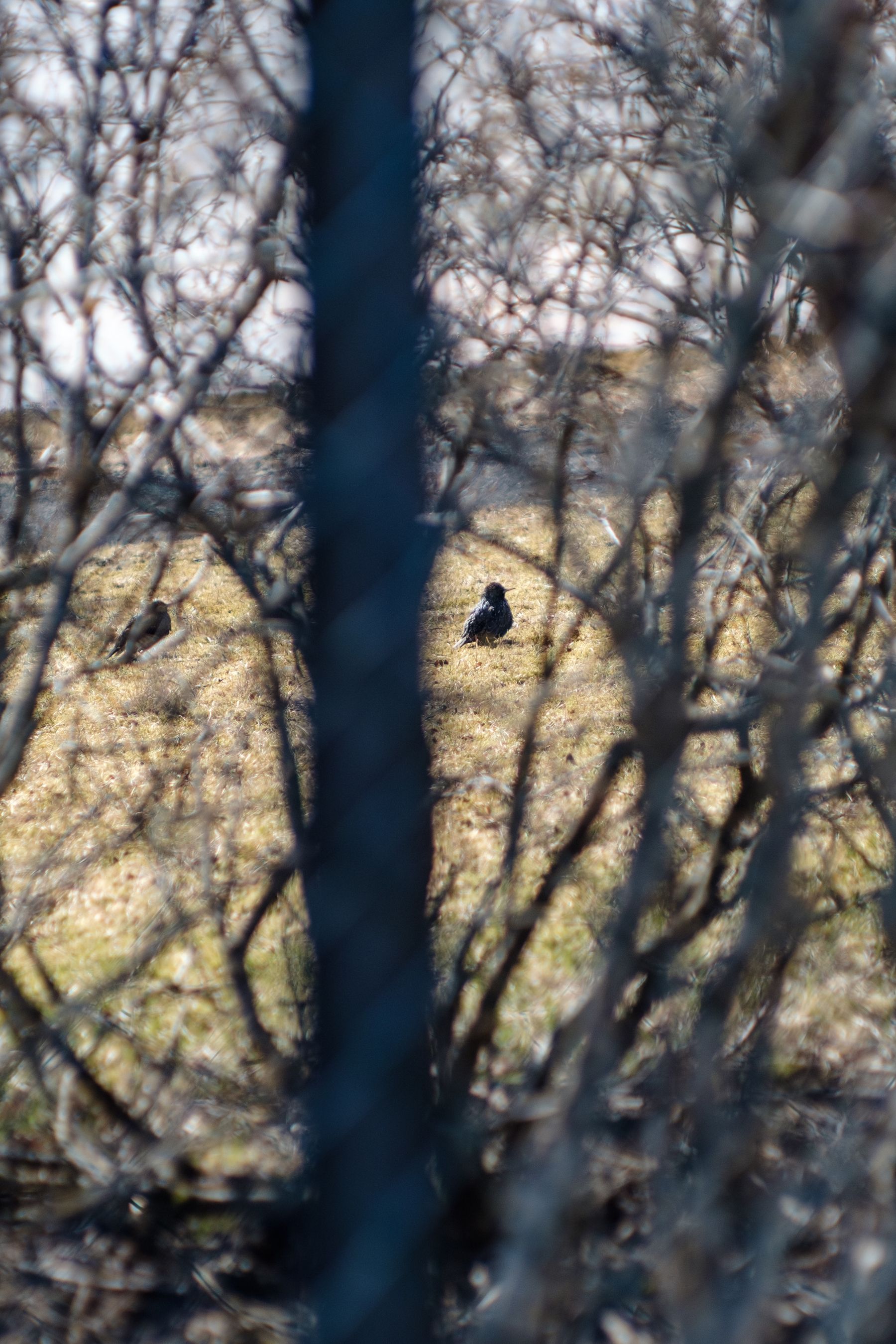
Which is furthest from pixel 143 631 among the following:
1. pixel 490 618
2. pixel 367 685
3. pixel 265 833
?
pixel 367 685

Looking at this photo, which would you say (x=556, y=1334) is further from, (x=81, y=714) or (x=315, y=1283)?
Result: (x=81, y=714)

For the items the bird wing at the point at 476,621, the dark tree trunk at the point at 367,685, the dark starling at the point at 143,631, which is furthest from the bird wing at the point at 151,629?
the dark tree trunk at the point at 367,685

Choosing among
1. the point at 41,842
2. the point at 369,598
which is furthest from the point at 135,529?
the point at 41,842

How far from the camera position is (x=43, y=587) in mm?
2059

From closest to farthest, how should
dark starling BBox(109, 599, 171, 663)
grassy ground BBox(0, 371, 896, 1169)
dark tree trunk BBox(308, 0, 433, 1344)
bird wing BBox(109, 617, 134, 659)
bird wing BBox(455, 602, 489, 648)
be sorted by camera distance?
dark tree trunk BBox(308, 0, 433, 1344), grassy ground BBox(0, 371, 896, 1169), dark starling BBox(109, 599, 171, 663), bird wing BBox(109, 617, 134, 659), bird wing BBox(455, 602, 489, 648)

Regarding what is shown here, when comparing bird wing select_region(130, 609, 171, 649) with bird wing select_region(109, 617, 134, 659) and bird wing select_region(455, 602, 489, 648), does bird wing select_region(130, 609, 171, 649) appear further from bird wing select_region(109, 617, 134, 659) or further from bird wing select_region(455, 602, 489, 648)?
bird wing select_region(455, 602, 489, 648)

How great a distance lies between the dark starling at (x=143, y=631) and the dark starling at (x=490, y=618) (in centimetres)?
99

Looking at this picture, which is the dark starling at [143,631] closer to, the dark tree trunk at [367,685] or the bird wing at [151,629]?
the bird wing at [151,629]

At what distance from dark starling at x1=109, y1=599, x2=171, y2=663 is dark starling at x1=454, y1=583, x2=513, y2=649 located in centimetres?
99

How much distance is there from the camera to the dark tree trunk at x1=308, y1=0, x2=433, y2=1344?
62cm

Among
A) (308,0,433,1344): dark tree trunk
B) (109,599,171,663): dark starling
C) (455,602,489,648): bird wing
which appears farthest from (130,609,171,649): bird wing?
(308,0,433,1344): dark tree trunk

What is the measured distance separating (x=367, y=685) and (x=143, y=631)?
1360mm

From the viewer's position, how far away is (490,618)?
2859 mm

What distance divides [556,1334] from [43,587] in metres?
1.75
